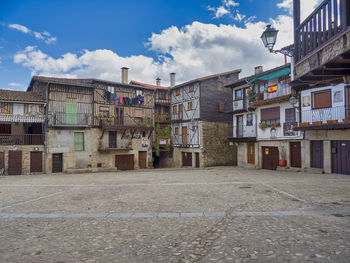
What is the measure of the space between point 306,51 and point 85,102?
78.9 feet


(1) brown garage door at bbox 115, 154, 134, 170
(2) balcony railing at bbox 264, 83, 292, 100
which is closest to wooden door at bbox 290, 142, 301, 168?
(2) balcony railing at bbox 264, 83, 292, 100

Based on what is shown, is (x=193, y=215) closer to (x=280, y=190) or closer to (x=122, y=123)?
(x=280, y=190)

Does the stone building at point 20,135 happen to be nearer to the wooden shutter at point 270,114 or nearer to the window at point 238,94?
the window at point 238,94

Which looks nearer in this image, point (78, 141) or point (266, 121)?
point (266, 121)

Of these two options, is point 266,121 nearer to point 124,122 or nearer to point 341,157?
point 341,157

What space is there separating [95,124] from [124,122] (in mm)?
3134

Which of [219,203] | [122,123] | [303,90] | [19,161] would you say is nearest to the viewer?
[219,203]

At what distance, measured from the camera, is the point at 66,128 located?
2411cm

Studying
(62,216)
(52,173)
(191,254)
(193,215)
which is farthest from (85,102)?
(191,254)

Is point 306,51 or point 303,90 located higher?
point 303,90

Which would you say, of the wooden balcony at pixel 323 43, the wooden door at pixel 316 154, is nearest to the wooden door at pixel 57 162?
the wooden door at pixel 316 154

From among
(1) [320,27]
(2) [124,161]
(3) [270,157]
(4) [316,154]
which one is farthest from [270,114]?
(1) [320,27]

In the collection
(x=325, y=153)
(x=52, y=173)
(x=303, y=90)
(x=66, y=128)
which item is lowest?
(x=52, y=173)

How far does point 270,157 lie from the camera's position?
69.2 feet
